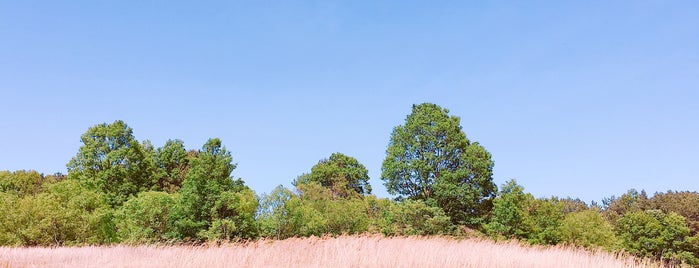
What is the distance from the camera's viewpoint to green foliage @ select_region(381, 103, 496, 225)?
140 feet

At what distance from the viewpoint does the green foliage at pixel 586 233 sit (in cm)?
4569

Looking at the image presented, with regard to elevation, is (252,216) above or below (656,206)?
below

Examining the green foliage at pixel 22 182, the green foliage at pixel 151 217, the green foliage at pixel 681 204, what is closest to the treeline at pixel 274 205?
the green foliage at pixel 151 217

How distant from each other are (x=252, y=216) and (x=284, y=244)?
2452 cm

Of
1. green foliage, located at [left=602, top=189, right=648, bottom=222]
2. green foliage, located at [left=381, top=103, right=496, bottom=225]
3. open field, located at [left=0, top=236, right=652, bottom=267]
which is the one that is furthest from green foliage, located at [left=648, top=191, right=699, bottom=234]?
open field, located at [left=0, top=236, right=652, bottom=267]

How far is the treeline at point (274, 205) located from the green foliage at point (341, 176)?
17422 millimetres

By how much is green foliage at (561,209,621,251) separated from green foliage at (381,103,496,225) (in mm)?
8398

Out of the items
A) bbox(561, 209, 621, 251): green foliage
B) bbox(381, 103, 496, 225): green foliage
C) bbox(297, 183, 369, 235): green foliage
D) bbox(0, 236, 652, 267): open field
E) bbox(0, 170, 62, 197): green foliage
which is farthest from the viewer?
bbox(0, 170, 62, 197): green foliage

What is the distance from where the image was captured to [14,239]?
38.1 meters

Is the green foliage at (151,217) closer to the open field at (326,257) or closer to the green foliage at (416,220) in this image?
the green foliage at (416,220)

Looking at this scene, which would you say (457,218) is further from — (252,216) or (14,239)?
(14,239)

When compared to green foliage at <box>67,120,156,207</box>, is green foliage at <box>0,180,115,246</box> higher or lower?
lower

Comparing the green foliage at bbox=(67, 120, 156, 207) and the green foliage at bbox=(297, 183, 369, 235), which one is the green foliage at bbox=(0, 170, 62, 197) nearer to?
the green foliage at bbox=(67, 120, 156, 207)

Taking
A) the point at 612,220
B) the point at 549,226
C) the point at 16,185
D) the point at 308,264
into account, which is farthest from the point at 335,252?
the point at 612,220
